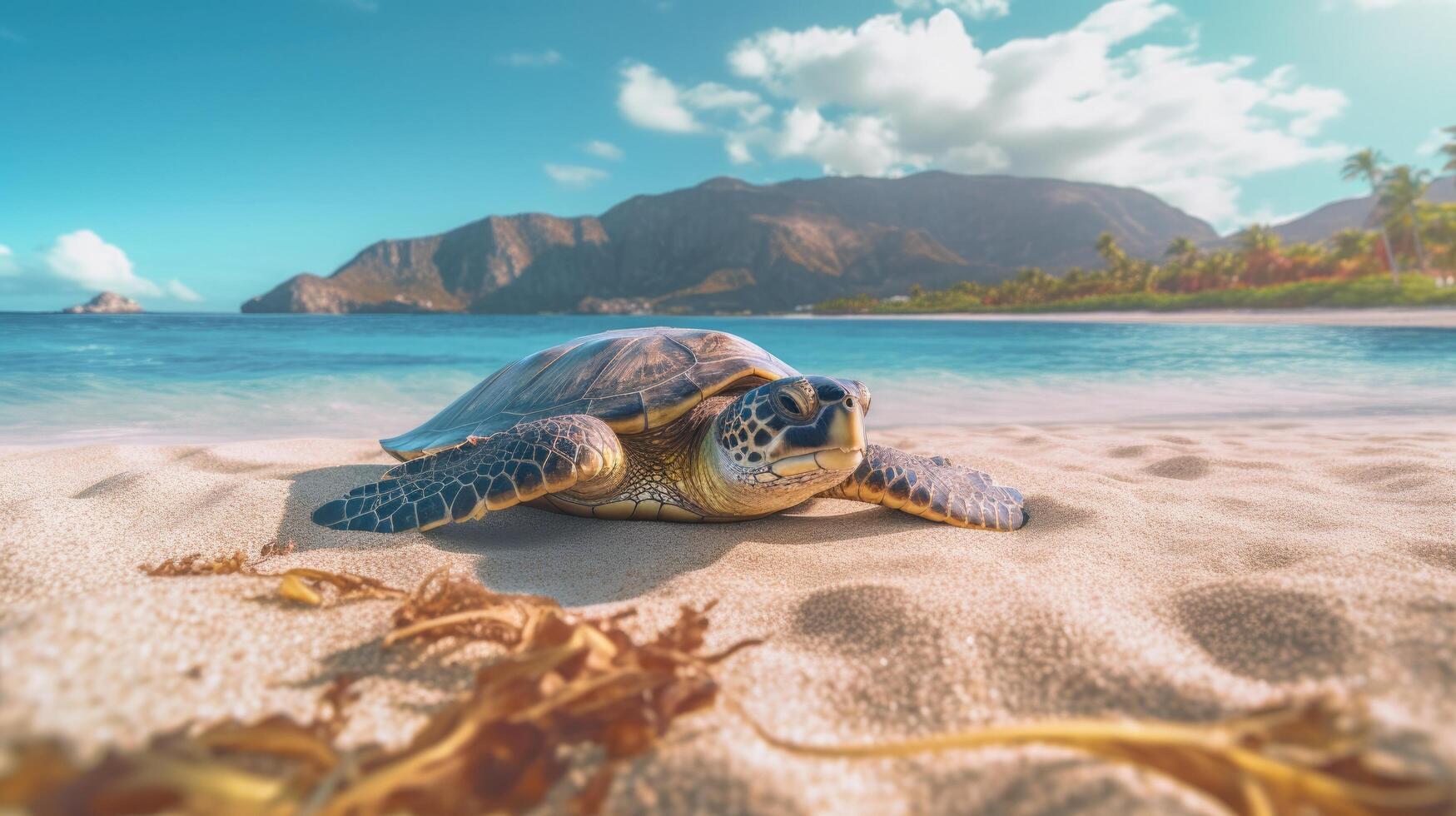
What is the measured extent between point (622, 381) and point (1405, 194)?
59259 millimetres

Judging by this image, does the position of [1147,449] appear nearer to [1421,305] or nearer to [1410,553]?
[1410,553]

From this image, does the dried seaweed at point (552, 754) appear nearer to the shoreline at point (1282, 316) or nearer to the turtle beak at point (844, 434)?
the turtle beak at point (844, 434)

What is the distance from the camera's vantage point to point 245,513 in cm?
235

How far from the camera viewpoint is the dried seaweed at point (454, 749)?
662mm

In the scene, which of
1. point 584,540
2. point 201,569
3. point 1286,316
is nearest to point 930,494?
point 584,540

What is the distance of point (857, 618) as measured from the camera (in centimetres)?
143

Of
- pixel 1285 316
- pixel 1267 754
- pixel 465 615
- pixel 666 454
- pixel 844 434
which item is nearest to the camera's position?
pixel 1267 754

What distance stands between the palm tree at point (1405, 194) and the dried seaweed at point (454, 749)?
5945 centimetres

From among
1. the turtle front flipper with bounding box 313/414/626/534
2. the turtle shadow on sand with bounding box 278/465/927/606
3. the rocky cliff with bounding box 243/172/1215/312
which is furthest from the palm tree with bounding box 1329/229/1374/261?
the turtle front flipper with bounding box 313/414/626/534

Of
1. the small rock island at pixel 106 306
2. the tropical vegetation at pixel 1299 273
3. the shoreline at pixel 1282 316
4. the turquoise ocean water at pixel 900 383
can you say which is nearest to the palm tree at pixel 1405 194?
the tropical vegetation at pixel 1299 273

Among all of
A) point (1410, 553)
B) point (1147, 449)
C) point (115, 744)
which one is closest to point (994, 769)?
point (115, 744)

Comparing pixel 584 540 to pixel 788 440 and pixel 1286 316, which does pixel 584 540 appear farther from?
pixel 1286 316

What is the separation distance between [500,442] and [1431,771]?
2.48m

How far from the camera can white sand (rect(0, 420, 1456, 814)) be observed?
85 cm
